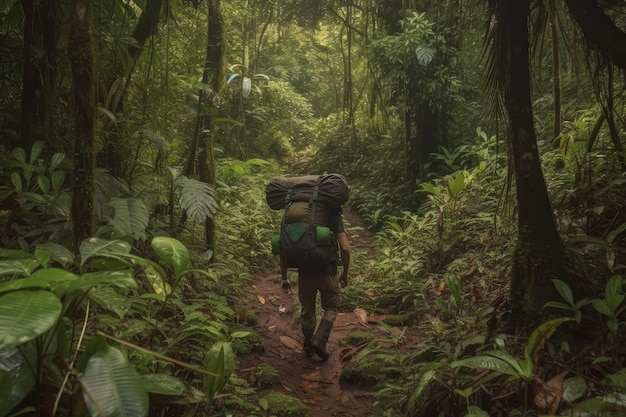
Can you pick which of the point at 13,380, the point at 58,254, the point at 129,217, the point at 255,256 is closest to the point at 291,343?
the point at 129,217

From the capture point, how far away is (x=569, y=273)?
3.30 m

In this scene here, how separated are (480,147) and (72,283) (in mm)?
7038

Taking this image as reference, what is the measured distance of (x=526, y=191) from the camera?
3.44 m

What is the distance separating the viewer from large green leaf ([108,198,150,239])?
10.8 ft

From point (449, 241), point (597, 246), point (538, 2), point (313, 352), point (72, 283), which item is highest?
point (538, 2)

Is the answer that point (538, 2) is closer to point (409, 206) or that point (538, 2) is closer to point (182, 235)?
point (182, 235)

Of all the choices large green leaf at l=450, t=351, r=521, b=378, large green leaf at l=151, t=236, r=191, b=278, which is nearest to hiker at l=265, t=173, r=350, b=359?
large green leaf at l=450, t=351, r=521, b=378

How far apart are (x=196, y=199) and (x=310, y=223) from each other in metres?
1.07

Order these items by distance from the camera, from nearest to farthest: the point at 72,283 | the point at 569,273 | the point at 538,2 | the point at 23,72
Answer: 1. the point at 72,283
2. the point at 569,273
3. the point at 538,2
4. the point at 23,72

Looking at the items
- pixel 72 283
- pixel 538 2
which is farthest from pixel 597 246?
pixel 72 283

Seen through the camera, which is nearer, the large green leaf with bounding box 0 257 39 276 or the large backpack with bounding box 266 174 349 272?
the large green leaf with bounding box 0 257 39 276

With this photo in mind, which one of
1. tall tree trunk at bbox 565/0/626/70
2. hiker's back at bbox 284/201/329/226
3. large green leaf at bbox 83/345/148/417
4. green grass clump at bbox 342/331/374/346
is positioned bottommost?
green grass clump at bbox 342/331/374/346

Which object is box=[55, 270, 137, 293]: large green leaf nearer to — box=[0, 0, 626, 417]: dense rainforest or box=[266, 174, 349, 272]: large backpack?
box=[0, 0, 626, 417]: dense rainforest

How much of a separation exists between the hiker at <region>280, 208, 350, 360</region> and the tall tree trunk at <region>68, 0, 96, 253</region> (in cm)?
213
